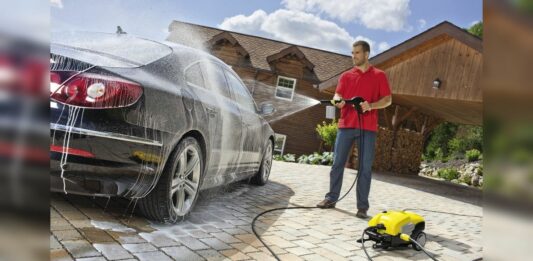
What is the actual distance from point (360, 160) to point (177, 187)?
199 cm

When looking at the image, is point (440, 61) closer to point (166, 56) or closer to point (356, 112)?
point (356, 112)

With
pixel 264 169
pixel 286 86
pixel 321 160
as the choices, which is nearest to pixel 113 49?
pixel 264 169

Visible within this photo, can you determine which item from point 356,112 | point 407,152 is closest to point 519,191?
point 356,112

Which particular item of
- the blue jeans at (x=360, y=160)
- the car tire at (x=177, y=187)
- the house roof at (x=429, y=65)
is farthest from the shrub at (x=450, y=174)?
the car tire at (x=177, y=187)

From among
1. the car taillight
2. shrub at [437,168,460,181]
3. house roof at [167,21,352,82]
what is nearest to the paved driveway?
the car taillight

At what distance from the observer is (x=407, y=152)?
1315 cm

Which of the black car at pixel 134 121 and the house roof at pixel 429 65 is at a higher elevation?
the house roof at pixel 429 65

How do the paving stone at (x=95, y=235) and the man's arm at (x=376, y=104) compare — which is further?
the man's arm at (x=376, y=104)

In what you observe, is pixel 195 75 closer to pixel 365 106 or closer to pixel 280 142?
pixel 365 106

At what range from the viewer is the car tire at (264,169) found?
521 cm

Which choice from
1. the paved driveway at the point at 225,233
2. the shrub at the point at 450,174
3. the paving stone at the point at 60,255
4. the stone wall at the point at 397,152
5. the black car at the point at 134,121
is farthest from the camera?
the shrub at the point at 450,174

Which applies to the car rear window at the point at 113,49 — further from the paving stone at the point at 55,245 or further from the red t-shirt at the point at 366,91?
the red t-shirt at the point at 366,91

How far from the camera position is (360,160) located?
4066mm

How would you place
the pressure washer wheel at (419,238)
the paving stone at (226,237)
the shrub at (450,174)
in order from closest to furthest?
the paving stone at (226,237) < the pressure washer wheel at (419,238) < the shrub at (450,174)
